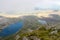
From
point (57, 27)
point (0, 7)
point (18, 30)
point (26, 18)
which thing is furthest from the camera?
point (0, 7)

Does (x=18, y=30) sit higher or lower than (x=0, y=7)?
lower

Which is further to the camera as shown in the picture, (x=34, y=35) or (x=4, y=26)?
(x=4, y=26)

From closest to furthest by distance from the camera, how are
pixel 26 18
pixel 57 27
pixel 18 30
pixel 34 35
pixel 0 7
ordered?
pixel 34 35 < pixel 57 27 < pixel 18 30 < pixel 26 18 < pixel 0 7

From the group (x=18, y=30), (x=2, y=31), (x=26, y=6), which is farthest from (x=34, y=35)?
(x=26, y=6)

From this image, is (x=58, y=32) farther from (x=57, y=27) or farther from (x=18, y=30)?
(x=18, y=30)

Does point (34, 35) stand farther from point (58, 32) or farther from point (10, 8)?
point (10, 8)

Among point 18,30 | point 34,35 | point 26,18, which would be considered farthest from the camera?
point 26,18

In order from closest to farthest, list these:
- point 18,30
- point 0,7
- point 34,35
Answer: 1. point 34,35
2. point 18,30
3. point 0,7

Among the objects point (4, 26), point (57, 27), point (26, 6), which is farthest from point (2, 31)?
point (57, 27)

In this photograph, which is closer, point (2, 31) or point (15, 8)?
point (2, 31)
